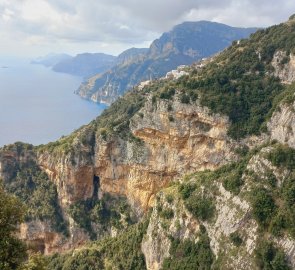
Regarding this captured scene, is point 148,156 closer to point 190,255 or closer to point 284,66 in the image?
point 190,255

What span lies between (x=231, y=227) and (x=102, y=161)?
25.0 m

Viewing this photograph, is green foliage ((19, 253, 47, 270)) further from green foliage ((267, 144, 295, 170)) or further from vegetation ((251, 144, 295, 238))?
green foliage ((267, 144, 295, 170))

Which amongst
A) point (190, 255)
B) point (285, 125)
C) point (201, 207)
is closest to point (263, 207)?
point (201, 207)

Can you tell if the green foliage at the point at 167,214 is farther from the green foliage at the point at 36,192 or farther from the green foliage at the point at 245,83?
the green foliage at the point at 36,192

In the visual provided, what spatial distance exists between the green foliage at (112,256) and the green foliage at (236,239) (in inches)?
407

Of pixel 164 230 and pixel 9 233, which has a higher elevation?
pixel 9 233

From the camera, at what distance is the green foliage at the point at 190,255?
30248 mm

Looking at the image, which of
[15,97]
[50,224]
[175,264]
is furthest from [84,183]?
[15,97]

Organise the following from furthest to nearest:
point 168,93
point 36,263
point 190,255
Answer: point 168,93
point 190,255
point 36,263

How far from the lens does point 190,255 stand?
A: 3147cm

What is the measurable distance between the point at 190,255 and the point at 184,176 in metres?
12.3

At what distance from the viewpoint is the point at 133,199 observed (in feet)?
163

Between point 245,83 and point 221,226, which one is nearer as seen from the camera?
point 221,226

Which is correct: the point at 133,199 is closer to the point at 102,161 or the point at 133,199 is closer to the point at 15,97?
the point at 102,161
